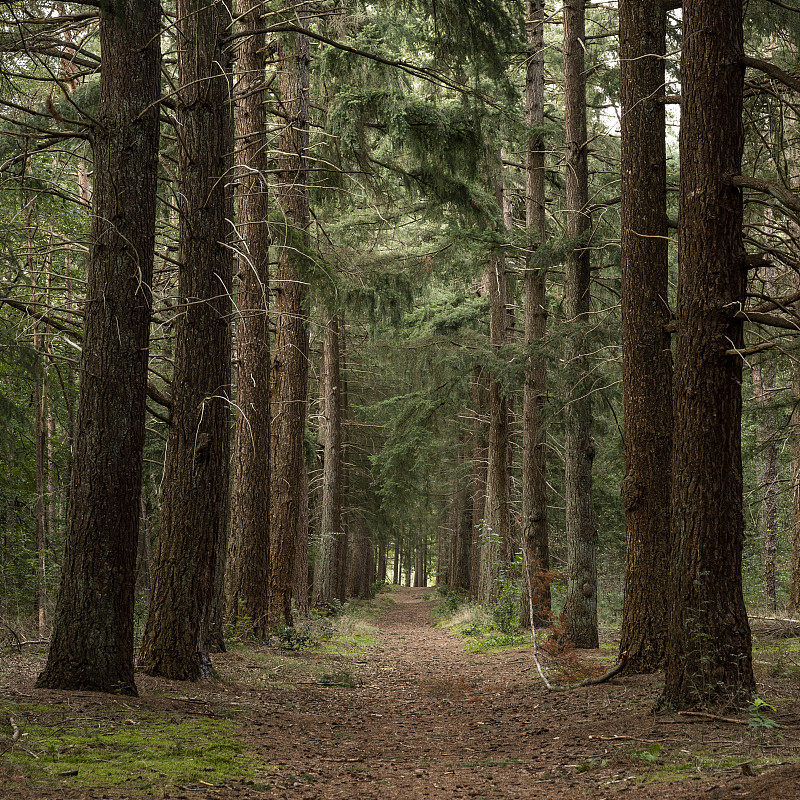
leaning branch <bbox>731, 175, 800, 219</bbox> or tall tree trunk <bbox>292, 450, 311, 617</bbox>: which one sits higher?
leaning branch <bbox>731, 175, 800, 219</bbox>

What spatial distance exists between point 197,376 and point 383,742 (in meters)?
3.93

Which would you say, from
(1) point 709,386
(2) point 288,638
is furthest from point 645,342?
(2) point 288,638

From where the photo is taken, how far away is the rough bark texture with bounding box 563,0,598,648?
35.7ft

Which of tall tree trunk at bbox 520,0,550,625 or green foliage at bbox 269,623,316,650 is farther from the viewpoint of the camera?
tall tree trunk at bbox 520,0,550,625

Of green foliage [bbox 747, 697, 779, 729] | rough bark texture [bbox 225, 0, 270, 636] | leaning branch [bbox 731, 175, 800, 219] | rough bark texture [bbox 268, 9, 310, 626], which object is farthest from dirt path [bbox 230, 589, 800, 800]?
rough bark texture [bbox 268, 9, 310, 626]

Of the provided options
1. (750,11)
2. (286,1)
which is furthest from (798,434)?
(286,1)

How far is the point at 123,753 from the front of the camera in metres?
4.51

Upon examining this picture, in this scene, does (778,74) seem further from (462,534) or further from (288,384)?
(462,534)

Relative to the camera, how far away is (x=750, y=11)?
344 inches

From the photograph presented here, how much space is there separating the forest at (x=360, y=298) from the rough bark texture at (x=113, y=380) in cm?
2

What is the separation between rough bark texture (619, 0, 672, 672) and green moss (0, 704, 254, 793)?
4444 mm

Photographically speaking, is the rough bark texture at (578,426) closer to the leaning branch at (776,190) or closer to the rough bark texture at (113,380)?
the leaning branch at (776,190)

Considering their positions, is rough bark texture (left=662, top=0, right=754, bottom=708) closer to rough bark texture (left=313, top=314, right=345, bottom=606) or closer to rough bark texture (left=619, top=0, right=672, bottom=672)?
rough bark texture (left=619, top=0, right=672, bottom=672)

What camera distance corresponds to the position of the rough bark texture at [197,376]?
736cm
